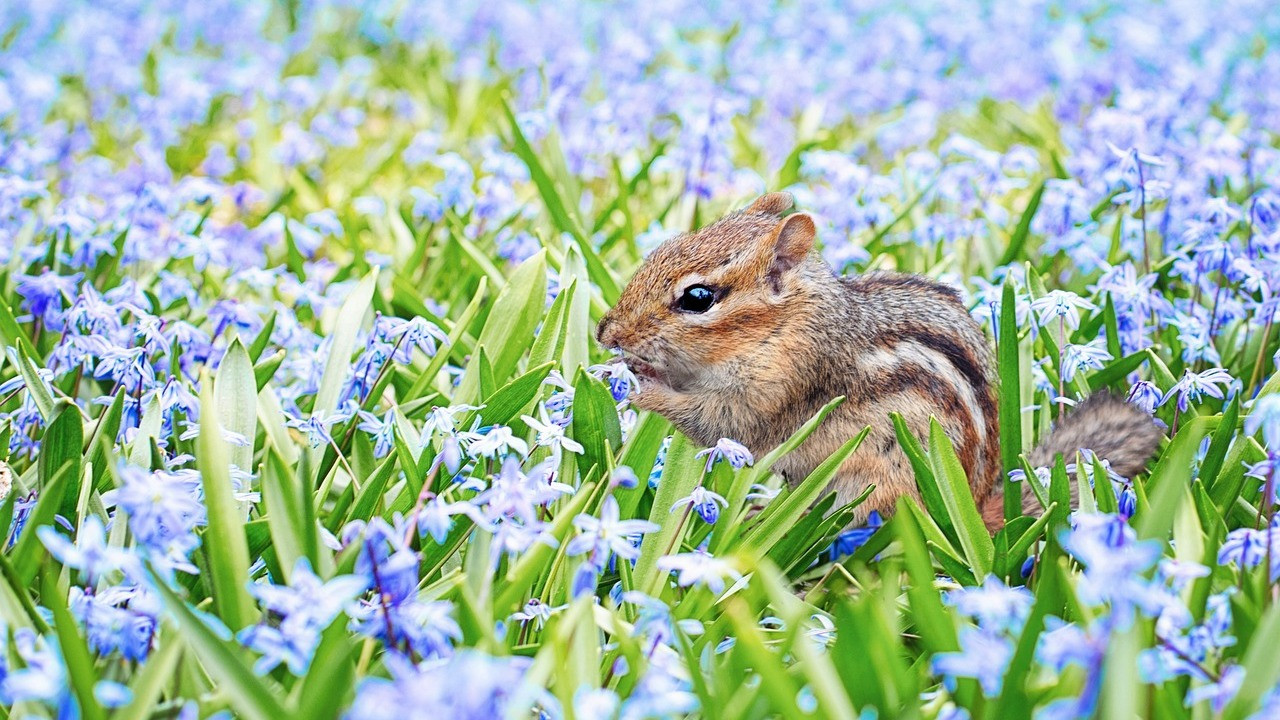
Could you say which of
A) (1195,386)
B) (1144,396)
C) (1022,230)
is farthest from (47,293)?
(1022,230)

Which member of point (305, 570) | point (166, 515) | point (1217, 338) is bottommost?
point (1217, 338)

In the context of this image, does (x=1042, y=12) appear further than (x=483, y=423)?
Yes

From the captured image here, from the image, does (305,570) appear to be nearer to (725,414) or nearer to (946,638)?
(946,638)

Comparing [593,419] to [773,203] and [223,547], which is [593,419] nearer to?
[223,547]

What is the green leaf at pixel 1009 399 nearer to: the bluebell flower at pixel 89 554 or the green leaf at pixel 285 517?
the green leaf at pixel 285 517

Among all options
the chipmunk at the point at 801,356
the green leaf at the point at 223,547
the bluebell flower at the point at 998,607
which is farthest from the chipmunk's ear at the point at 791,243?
the green leaf at the point at 223,547

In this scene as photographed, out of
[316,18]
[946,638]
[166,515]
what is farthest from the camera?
[316,18]

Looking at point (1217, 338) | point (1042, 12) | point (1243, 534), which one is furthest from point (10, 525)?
point (1042, 12)

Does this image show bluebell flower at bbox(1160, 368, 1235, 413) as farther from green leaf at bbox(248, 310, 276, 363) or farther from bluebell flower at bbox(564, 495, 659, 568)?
green leaf at bbox(248, 310, 276, 363)

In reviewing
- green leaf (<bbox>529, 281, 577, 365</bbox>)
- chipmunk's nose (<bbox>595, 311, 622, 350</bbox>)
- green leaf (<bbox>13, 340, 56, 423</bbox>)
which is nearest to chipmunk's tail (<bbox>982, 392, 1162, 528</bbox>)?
chipmunk's nose (<bbox>595, 311, 622, 350</bbox>)
